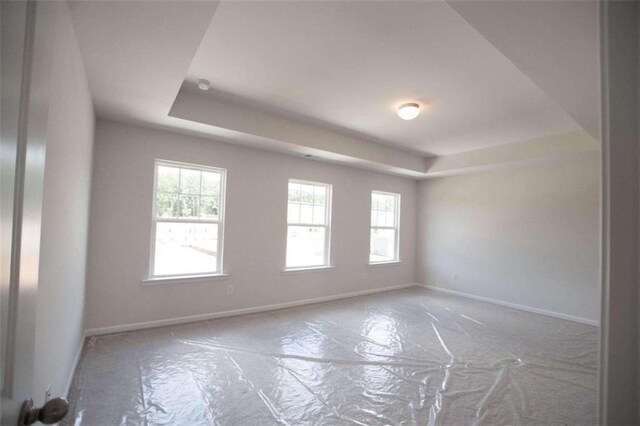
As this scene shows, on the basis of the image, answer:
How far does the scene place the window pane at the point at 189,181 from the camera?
152 inches

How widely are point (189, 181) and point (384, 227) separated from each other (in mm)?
3880

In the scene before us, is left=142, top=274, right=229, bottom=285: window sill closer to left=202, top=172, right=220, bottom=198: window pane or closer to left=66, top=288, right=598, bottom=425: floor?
left=66, top=288, right=598, bottom=425: floor

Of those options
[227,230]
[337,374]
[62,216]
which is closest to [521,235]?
[337,374]

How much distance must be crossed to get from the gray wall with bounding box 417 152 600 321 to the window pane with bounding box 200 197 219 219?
14.6ft

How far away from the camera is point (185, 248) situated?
3895 millimetres

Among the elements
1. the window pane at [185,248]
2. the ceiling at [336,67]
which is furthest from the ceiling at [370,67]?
the window pane at [185,248]

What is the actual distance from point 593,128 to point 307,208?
368 cm

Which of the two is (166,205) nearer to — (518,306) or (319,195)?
(319,195)

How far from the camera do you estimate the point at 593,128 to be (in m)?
2.97

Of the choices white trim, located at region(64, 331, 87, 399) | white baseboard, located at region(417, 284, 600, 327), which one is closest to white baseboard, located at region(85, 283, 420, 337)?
white trim, located at region(64, 331, 87, 399)

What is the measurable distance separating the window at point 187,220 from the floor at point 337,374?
2.67 feet

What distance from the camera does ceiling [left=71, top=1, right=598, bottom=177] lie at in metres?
1.69

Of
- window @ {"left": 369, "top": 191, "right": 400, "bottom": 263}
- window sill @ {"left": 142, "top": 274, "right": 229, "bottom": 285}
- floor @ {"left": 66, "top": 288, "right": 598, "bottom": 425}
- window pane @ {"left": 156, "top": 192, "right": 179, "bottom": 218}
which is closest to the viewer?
floor @ {"left": 66, "top": 288, "right": 598, "bottom": 425}

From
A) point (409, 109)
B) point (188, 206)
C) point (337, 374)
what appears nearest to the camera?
point (337, 374)
